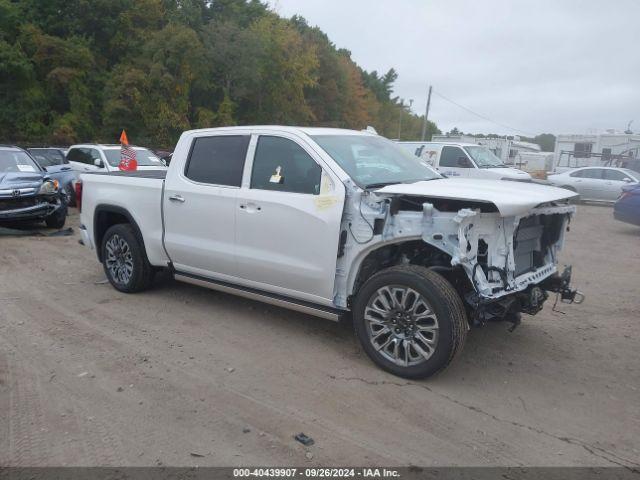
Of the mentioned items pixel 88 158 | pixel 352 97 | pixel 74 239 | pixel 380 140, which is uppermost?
pixel 352 97

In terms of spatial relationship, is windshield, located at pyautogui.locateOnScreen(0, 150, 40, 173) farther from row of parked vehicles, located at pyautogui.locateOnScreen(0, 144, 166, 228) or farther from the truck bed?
the truck bed

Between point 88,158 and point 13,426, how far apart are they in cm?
1253

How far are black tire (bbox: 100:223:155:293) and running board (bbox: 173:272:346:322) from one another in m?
0.51

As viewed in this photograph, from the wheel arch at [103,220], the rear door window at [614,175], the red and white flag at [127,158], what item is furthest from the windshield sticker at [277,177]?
the rear door window at [614,175]

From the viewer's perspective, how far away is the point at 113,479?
2.94 meters

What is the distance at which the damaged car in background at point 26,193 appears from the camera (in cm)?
961

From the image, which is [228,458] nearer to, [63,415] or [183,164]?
[63,415]

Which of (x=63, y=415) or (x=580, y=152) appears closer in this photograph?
(x=63, y=415)

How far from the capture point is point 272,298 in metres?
4.97

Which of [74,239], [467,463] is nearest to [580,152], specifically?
[74,239]

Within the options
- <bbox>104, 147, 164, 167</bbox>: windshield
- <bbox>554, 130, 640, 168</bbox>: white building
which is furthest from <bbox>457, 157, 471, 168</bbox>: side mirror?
<bbox>554, 130, 640, 168</bbox>: white building

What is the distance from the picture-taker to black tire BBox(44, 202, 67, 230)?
412 inches

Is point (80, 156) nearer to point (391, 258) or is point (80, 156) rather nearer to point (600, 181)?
point (391, 258)

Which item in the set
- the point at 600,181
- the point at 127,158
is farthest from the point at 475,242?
the point at 600,181
